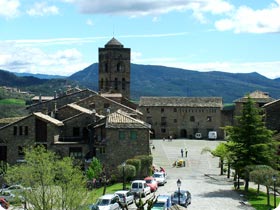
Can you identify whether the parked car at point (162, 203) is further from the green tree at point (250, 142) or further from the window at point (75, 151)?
the window at point (75, 151)

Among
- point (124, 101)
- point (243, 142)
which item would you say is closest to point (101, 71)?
point (124, 101)

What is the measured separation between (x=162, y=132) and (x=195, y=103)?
769 cm

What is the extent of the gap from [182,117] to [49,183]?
241 ft

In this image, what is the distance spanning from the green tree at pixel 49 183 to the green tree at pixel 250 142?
15030mm

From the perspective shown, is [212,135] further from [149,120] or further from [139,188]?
[139,188]

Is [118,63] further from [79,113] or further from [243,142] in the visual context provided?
[243,142]

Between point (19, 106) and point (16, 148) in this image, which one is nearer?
point (16, 148)

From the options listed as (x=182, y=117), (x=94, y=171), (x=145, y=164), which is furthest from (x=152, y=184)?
(x=182, y=117)

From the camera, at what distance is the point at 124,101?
274 ft

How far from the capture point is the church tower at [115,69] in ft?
352

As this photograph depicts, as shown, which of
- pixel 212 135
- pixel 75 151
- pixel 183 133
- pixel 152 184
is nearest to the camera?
pixel 152 184

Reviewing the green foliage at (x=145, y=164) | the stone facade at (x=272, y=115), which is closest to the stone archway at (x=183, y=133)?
the stone facade at (x=272, y=115)

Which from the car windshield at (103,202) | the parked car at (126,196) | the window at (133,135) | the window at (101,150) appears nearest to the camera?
the car windshield at (103,202)

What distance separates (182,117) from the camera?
103625mm
